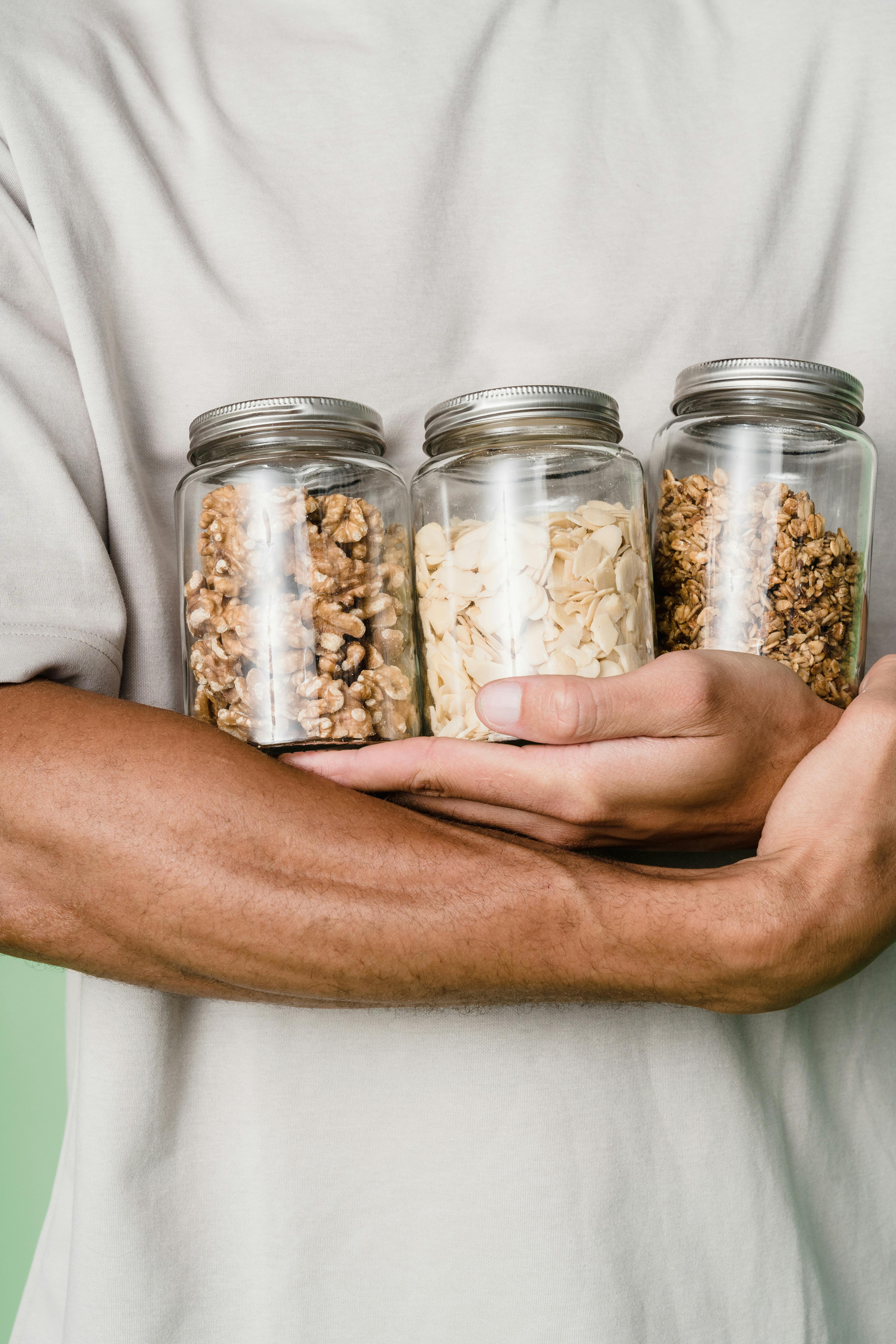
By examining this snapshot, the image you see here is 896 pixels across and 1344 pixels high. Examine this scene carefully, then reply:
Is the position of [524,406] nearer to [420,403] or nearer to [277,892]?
[420,403]

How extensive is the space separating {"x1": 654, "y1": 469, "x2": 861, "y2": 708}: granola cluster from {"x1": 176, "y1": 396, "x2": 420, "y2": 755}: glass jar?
22 centimetres

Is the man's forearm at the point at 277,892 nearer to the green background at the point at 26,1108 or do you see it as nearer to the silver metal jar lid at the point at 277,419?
the silver metal jar lid at the point at 277,419

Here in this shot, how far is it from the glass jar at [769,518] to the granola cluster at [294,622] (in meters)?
0.24

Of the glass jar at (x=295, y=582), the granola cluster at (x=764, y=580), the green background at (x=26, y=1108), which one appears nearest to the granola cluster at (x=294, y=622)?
the glass jar at (x=295, y=582)

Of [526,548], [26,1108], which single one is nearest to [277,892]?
[526,548]

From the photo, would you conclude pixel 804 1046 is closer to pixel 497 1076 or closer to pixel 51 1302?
pixel 497 1076

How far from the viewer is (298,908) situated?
60 centimetres

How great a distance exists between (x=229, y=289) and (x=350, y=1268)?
0.81 metres

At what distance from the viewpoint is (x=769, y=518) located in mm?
725

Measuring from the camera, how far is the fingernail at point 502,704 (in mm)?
631

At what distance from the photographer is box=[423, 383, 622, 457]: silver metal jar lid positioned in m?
0.71

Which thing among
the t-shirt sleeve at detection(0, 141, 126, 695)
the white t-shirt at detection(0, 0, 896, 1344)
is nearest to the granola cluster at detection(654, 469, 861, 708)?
the white t-shirt at detection(0, 0, 896, 1344)

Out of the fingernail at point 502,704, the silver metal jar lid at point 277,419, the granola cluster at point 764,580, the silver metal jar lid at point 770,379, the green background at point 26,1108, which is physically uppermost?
the silver metal jar lid at point 770,379

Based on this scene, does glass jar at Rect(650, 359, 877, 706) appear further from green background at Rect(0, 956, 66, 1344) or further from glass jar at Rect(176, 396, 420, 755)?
green background at Rect(0, 956, 66, 1344)
